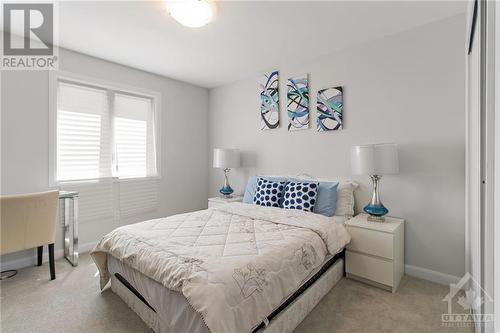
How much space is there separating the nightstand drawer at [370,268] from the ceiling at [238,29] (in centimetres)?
222

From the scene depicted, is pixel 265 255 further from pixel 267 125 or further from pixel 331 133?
pixel 267 125

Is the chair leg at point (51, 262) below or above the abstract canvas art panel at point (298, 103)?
below

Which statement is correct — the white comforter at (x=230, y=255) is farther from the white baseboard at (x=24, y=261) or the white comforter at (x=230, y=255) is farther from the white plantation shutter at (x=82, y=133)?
the white plantation shutter at (x=82, y=133)

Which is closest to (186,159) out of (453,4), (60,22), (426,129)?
(60,22)

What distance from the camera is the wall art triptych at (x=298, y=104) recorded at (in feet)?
9.53

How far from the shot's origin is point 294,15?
7.23 feet

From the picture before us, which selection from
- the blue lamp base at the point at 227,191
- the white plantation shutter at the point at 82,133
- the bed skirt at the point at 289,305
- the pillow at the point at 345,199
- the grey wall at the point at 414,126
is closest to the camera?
the bed skirt at the point at 289,305

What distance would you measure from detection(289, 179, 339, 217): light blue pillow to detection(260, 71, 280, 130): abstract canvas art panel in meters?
1.23

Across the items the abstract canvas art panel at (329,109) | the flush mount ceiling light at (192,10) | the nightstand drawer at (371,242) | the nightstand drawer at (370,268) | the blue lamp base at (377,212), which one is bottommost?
the nightstand drawer at (370,268)

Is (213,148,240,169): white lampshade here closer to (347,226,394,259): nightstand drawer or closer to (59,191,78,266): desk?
(59,191,78,266): desk

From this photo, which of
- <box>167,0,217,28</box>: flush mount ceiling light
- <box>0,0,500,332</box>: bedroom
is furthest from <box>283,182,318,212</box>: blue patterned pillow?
<box>167,0,217,28</box>: flush mount ceiling light

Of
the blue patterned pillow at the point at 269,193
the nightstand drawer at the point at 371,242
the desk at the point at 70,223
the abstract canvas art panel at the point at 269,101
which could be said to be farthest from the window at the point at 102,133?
the nightstand drawer at the point at 371,242

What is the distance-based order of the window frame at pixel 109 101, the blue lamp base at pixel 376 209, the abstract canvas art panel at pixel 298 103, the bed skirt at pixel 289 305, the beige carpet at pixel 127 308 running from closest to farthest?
1. the bed skirt at pixel 289 305
2. the beige carpet at pixel 127 308
3. the blue lamp base at pixel 376 209
4. the window frame at pixel 109 101
5. the abstract canvas art panel at pixel 298 103

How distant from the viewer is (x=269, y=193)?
2883 millimetres
